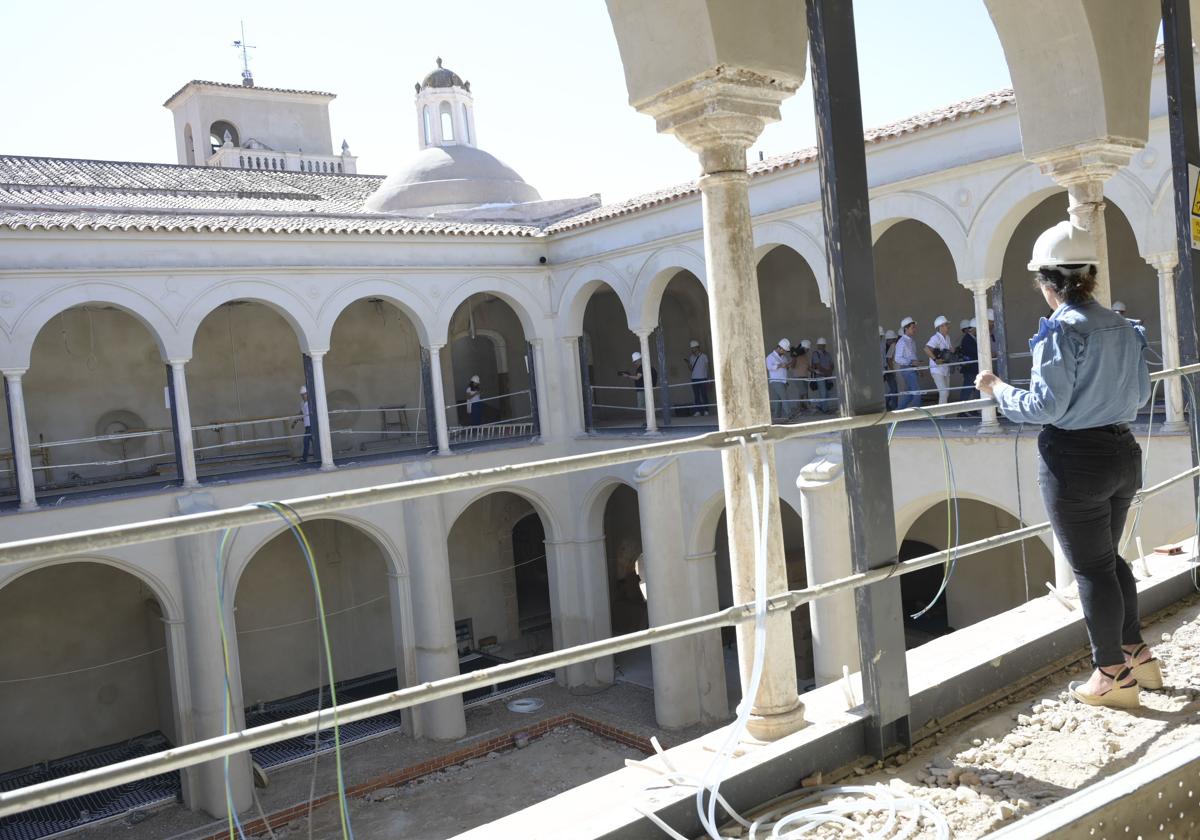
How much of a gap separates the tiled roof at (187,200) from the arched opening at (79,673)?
583 centimetres

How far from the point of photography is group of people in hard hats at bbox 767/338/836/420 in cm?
1728

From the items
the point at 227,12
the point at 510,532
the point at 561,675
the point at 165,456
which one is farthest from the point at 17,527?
the point at 227,12

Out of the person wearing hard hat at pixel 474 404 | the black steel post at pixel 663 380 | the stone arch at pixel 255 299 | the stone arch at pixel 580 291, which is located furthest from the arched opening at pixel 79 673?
the black steel post at pixel 663 380

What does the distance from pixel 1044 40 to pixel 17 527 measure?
44.2 feet

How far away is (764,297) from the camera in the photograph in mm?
21141

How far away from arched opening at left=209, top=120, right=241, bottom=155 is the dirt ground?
102 ft

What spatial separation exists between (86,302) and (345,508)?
1470 cm

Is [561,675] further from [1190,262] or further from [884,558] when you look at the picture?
[884,558]

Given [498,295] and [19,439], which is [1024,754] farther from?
[498,295]

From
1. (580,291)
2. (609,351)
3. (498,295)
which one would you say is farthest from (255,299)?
(609,351)

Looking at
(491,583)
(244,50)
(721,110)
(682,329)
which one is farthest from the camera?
(244,50)

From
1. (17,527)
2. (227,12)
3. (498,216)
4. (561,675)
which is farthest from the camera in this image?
(227,12)

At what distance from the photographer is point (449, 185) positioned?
23906 millimetres

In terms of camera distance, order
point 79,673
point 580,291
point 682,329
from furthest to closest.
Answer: point 682,329
point 580,291
point 79,673
